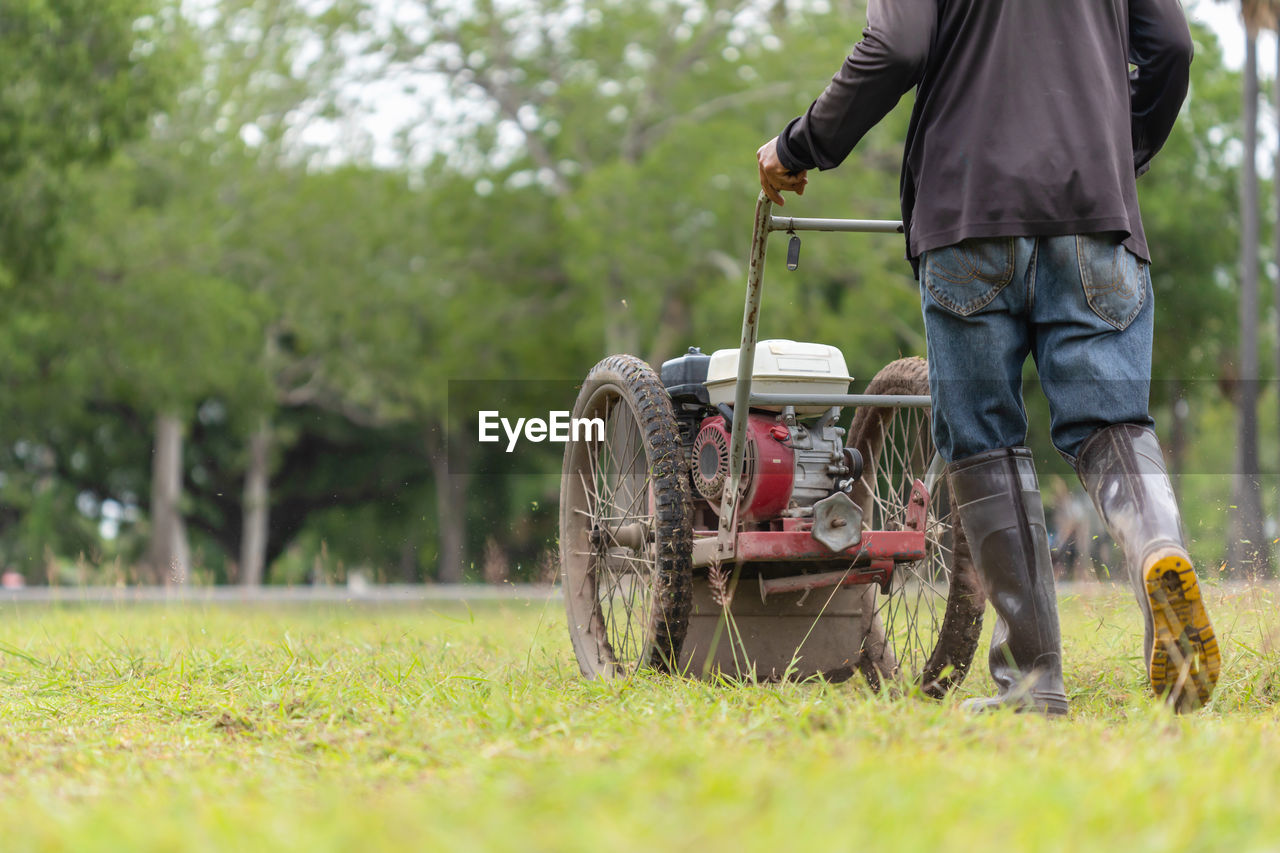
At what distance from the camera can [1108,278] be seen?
3.05m

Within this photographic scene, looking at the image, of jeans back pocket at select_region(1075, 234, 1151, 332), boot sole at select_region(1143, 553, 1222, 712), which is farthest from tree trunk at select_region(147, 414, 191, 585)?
boot sole at select_region(1143, 553, 1222, 712)

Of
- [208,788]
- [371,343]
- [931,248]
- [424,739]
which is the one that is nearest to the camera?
[208,788]

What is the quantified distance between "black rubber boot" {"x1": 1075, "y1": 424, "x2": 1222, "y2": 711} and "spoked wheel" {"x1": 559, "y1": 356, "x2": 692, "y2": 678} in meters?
1.07

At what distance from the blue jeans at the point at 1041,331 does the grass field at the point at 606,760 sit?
0.66 meters

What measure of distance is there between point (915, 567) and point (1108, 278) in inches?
49.1

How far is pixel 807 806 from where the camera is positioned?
1776 millimetres

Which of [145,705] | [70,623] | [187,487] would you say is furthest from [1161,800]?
[187,487]

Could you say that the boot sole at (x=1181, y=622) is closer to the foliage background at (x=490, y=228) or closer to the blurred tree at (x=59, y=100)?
the blurred tree at (x=59, y=100)

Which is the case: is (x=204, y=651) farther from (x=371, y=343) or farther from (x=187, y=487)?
(x=187, y=487)

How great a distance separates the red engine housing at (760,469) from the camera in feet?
12.2

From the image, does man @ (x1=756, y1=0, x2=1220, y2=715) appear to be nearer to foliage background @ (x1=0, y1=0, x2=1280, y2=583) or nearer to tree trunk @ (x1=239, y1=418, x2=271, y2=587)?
foliage background @ (x1=0, y1=0, x2=1280, y2=583)

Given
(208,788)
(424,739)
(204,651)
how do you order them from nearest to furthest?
(208,788)
(424,739)
(204,651)

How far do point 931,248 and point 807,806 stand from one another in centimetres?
166

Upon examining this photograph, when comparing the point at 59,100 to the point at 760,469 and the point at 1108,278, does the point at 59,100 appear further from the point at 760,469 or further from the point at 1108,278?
the point at 1108,278
